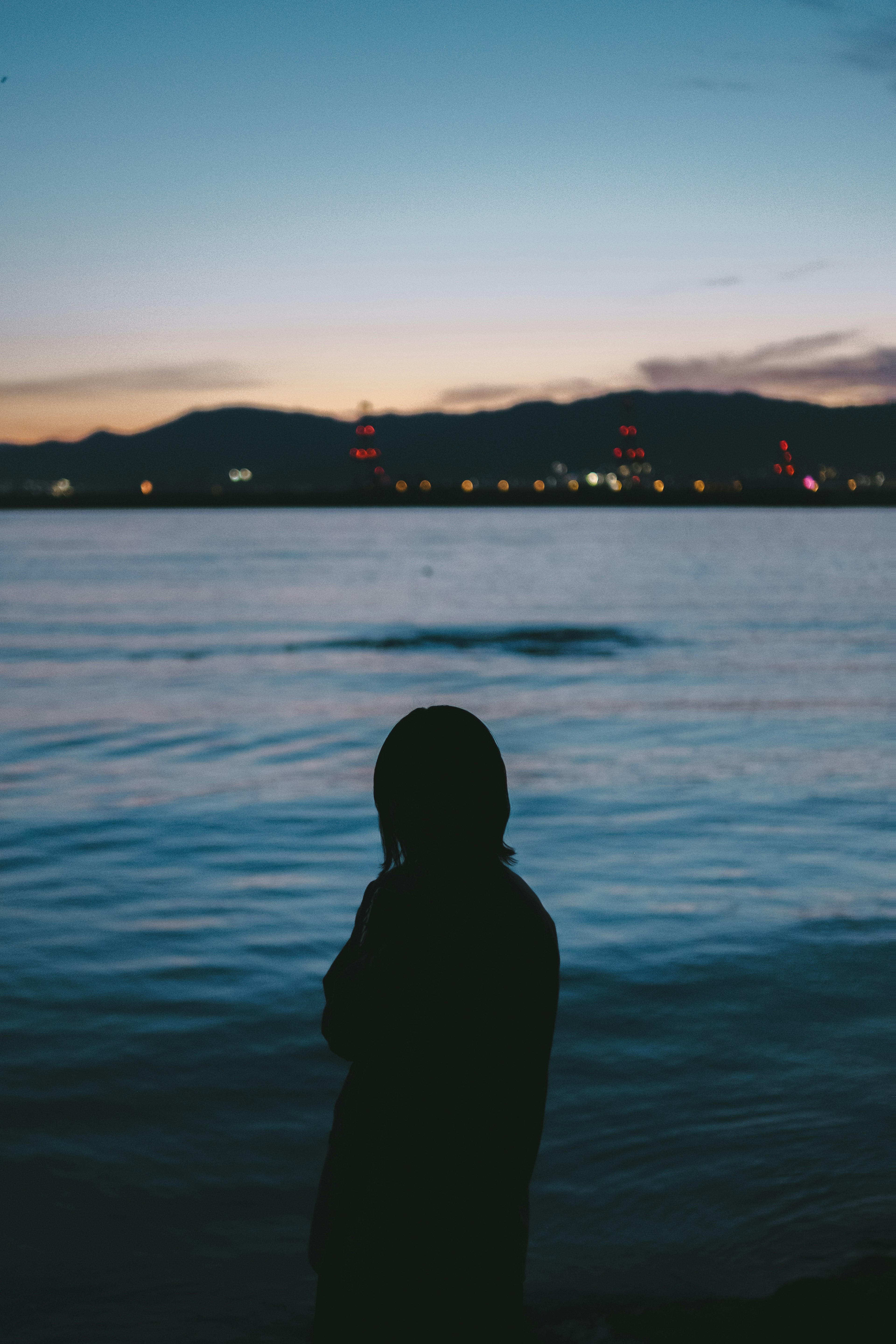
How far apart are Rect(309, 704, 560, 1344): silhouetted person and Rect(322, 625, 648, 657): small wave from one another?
92.3ft

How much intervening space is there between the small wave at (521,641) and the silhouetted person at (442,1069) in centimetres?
2814

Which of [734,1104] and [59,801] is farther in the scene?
[59,801]

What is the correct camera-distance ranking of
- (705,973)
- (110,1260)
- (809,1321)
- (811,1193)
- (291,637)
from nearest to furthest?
(809,1321)
(110,1260)
(811,1193)
(705,973)
(291,637)

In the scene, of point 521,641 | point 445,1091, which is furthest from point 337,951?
point 521,641

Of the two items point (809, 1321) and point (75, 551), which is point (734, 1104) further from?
point (75, 551)

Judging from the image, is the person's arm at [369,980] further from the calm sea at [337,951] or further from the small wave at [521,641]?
the small wave at [521,641]

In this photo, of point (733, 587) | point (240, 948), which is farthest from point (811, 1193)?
point (733, 587)

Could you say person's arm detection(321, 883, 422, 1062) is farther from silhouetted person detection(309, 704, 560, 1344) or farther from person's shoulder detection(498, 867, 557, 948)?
person's shoulder detection(498, 867, 557, 948)

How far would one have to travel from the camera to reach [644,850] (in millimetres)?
11211

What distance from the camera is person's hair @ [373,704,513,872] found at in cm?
231

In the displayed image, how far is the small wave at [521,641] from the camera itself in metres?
32.5

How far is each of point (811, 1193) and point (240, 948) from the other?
4381mm

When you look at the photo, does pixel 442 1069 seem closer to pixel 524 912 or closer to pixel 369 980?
pixel 369 980

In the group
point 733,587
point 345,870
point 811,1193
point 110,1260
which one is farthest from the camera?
point 733,587
